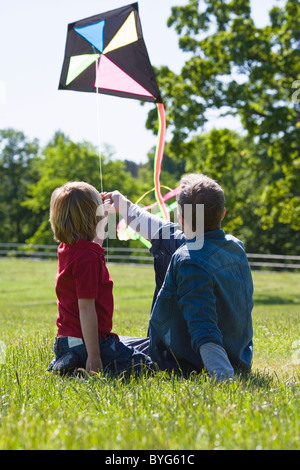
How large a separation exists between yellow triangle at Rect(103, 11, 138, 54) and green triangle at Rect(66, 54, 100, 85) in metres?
0.18

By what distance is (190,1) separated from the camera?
2047 cm

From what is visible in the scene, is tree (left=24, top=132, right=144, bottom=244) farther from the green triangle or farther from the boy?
the boy

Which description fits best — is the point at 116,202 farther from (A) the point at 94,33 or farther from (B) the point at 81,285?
(A) the point at 94,33

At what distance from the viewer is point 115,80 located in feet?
19.3

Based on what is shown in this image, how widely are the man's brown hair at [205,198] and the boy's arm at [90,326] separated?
0.81 meters

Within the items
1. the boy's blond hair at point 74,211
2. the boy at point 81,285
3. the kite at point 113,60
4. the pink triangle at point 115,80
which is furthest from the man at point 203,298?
the pink triangle at point 115,80

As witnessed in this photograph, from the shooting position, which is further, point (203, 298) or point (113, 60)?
point (113, 60)

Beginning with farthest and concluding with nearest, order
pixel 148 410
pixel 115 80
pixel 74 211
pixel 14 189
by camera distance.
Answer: pixel 14 189
pixel 115 80
pixel 74 211
pixel 148 410

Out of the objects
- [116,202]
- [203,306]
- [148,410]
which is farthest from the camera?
[116,202]

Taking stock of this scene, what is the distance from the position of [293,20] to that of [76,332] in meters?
17.9

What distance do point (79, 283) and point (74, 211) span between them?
1.54ft

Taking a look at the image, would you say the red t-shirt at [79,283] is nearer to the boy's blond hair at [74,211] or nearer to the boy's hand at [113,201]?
the boy's blond hair at [74,211]

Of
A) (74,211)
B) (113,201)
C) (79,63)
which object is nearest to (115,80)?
(79,63)

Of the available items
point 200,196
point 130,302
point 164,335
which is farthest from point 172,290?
point 130,302
